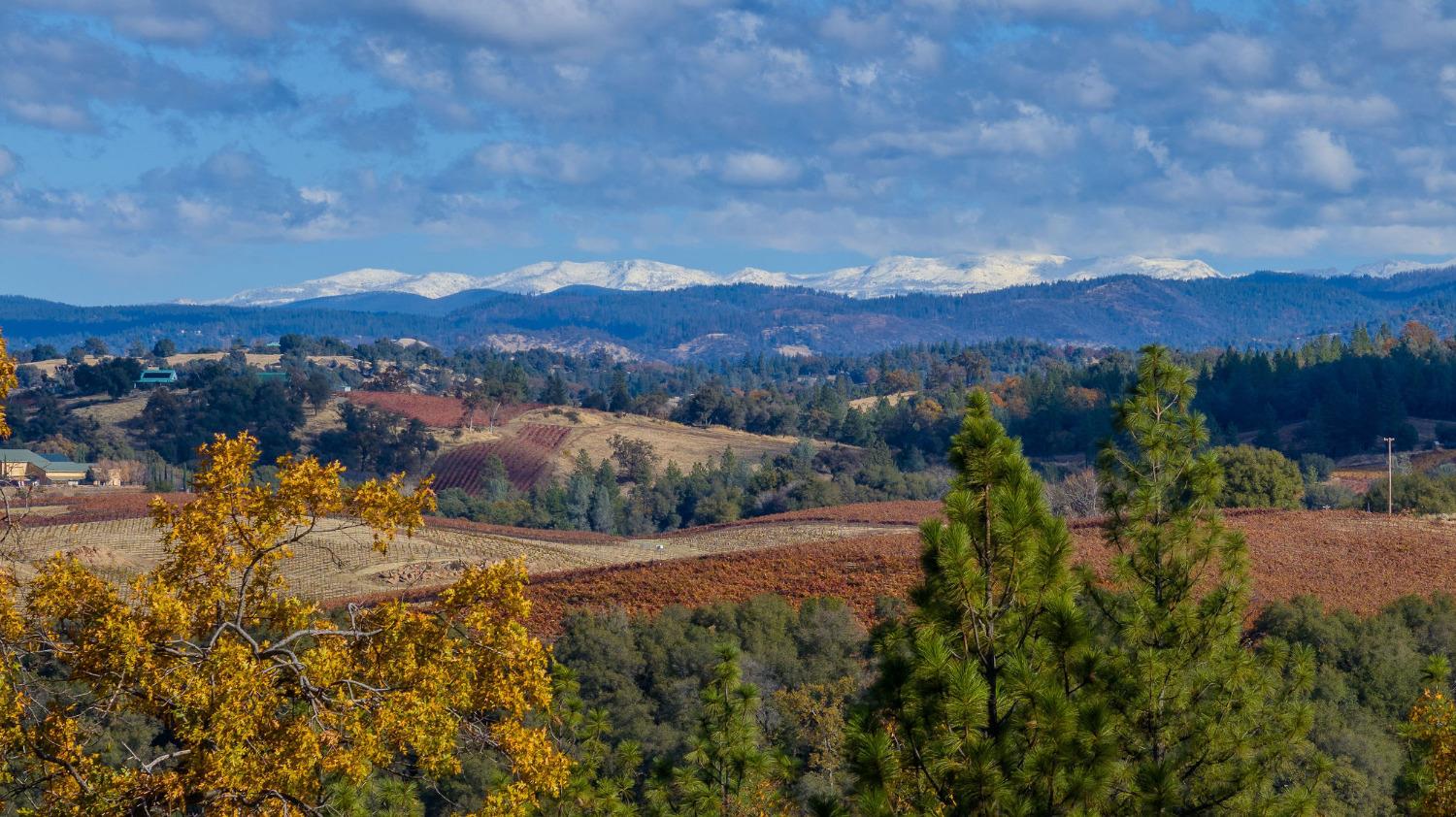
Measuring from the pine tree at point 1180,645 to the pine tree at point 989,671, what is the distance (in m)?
1.17

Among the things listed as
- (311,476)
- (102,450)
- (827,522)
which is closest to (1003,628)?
(311,476)

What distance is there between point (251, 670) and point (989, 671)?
17.4ft

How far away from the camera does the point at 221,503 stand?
33.7 ft

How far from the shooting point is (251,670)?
30.3ft

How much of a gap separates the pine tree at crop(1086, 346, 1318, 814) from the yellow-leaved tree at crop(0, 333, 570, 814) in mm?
4988

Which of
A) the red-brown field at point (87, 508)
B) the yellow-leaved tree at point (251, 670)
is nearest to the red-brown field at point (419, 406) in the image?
the red-brown field at point (87, 508)

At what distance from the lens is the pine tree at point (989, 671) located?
10.1m

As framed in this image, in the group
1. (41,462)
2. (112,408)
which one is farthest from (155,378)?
(41,462)

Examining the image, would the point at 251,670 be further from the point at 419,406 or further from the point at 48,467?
the point at 419,406

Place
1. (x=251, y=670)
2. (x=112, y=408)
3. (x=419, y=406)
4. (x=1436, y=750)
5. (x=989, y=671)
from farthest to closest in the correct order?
1. (x=112, y=408)
2. (x=419, y=406)
3. (x=1436, y=750)
4. (x=989, y=671)
5. (x=251, y=670)

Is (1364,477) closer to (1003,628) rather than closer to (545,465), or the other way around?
(545,465)

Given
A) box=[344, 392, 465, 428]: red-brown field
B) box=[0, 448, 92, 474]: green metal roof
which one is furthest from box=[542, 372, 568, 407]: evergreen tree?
box=[0, 448, 92, 474]: green metal roof

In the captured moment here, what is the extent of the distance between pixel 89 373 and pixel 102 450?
1339 inches

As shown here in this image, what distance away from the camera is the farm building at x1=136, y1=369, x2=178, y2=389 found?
16075cm
